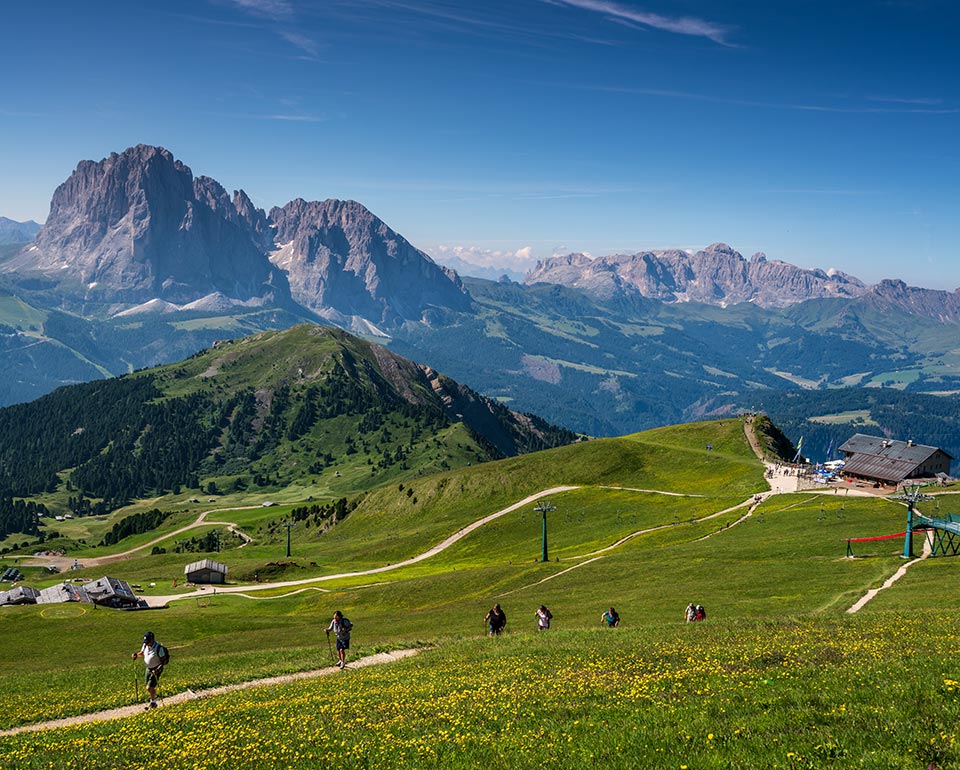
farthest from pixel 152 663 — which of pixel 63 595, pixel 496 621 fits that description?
pixel 63 595

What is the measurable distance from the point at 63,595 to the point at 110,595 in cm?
1340

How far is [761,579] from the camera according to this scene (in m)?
65.4

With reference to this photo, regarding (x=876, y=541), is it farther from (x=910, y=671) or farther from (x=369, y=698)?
(x=369, y=698)

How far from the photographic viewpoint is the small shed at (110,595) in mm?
109750

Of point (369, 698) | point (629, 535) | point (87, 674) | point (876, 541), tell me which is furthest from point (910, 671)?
point (629, 535)

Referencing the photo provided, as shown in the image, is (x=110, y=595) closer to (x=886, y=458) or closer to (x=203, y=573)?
(x=203, y=573)

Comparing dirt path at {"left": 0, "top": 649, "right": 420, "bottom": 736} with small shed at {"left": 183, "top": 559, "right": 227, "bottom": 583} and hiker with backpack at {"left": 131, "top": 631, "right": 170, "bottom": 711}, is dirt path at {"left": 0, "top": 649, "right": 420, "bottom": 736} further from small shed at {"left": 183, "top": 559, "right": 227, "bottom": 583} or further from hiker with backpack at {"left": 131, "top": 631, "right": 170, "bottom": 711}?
small shed at {"left": 183, "top": 559, "right": 227, "bottom": 583}

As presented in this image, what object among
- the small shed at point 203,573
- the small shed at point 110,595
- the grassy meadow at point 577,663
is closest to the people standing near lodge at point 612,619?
the grassy meadow at point 577,663

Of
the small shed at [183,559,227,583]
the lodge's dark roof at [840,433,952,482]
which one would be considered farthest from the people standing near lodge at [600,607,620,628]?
the small shed at [183,559,227,583]

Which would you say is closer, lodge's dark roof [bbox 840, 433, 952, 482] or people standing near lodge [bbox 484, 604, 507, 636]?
people standing near lodge [bbox 484, 604, 507, 636]

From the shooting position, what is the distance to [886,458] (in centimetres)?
13725

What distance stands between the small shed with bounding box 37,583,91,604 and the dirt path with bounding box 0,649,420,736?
79580mm

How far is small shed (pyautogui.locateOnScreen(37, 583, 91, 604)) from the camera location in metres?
111

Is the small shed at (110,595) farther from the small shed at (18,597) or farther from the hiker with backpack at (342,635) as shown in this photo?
the hiker with backpack at (342,635)
